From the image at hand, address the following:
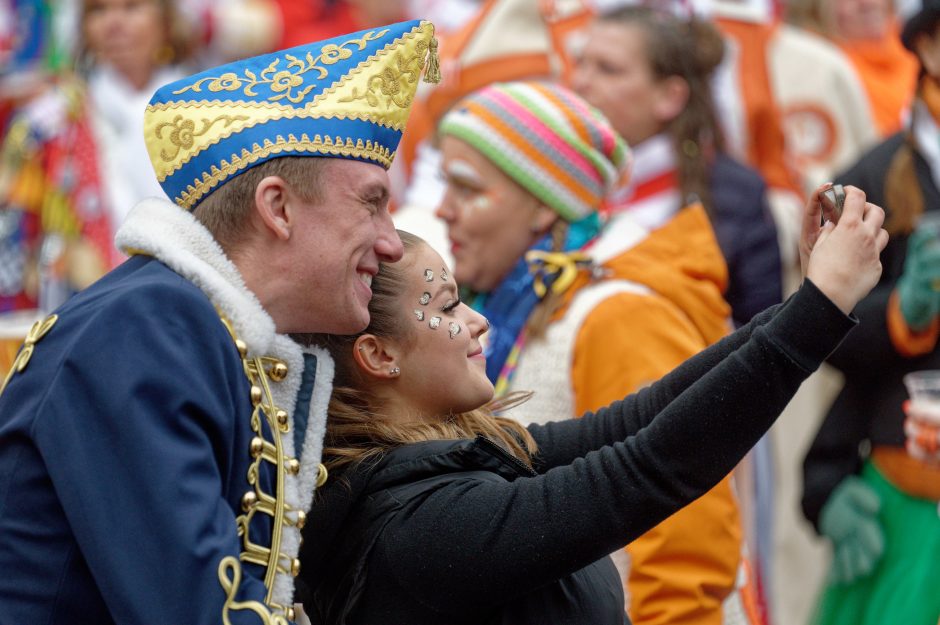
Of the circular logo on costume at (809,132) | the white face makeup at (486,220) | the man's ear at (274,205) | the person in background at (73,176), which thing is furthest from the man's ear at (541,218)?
the circular logo on costume at (809,132)

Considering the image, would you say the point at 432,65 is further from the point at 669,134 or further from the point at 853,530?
the point at 669,134

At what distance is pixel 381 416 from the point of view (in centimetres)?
265

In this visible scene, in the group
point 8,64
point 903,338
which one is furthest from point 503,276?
point 8,64

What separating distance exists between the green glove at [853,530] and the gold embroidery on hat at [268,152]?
7.99ft

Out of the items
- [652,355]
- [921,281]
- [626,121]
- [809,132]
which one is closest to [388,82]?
[652,355]

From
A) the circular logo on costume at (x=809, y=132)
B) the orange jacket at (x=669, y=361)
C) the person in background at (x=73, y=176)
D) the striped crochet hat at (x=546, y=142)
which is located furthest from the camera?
the circular logo on costume at (x=809, y=132)

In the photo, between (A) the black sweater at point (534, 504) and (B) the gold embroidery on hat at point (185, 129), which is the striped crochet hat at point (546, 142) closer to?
(A) the black sweater at point (534, 504)

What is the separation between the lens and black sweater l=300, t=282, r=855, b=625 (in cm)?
219

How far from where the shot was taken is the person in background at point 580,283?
336 centimetres

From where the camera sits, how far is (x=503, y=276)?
396 centimetres

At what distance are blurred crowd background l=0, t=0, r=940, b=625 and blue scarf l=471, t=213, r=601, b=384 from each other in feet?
2.09

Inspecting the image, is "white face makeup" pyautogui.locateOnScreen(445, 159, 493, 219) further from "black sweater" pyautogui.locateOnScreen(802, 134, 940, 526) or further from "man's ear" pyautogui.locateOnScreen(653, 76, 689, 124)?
"man's ear" pyautogui.locateOnScreen(653, 76, 689, 124)

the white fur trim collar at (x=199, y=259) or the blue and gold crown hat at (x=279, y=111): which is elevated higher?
the blue and gold crown hat at (x=279, y=111)

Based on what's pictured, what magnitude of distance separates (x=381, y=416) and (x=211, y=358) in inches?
22.2
